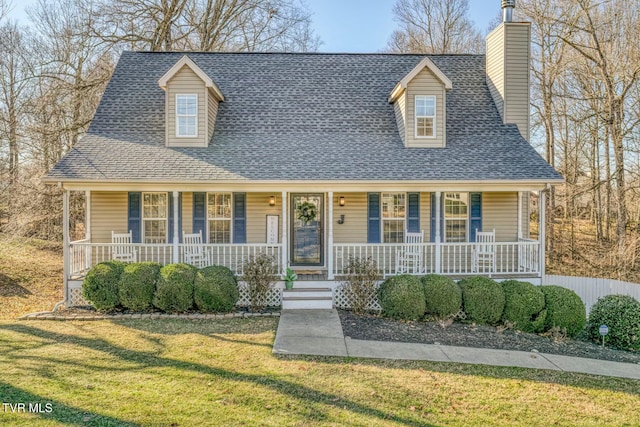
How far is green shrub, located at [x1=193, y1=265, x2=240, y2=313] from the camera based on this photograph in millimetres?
9078

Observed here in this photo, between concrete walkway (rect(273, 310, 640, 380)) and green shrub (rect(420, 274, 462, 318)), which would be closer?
concrete walkway (rect(273, 310, 640, 380))

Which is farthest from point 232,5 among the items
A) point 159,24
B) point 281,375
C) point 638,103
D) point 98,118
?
point 281,375

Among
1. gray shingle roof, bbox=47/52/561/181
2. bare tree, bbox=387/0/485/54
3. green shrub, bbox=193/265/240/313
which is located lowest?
green shrub, bbox=193/265/240/313

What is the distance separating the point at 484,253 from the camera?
10.6 meters

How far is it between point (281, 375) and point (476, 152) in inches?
335

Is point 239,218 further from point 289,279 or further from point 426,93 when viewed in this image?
point 426,93

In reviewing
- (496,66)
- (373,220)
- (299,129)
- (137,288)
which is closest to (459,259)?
(373,220)

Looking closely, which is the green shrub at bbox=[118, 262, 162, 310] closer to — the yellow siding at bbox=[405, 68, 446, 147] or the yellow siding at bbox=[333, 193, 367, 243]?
the yellow siding at bbox=[333, 193, 367, 243]

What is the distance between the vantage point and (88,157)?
10.7 m

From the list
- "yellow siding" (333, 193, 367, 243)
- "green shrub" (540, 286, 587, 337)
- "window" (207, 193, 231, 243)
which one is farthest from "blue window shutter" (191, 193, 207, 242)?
"green shrub" (540, 286, 587, 337)

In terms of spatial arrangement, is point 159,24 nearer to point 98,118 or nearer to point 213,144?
point 98,118

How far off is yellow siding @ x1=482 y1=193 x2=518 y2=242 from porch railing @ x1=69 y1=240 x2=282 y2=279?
609cm

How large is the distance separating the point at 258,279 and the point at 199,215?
315 cm

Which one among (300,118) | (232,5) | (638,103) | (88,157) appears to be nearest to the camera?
(88,157)
